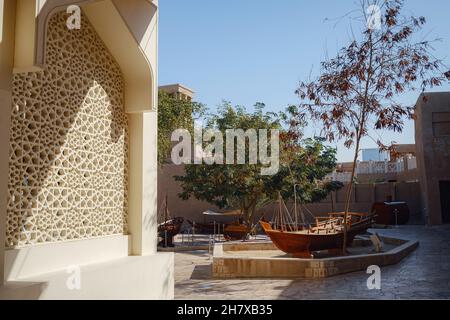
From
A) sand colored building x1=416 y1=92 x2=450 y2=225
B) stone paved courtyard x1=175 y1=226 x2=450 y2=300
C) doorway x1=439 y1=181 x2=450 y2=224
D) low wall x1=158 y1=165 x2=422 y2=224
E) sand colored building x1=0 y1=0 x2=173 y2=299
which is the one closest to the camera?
sand colored building x1=0 y1=0 x2=173 y2=299

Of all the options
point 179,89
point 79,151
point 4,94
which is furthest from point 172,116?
point 4,94

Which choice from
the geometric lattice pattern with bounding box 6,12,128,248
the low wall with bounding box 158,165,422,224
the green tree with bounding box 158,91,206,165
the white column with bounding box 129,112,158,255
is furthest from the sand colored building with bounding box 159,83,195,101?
the geometric lattice pattern with bounding box 6,12,128,248

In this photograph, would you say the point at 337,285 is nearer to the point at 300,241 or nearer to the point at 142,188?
the point at 300,241

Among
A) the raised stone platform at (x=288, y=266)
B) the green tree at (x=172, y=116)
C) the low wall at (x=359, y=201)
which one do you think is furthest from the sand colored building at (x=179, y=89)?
the raised stone platform at (x=288, y=266)

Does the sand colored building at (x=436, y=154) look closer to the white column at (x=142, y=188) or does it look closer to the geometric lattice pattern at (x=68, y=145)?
the white column at (x=142, y=188)

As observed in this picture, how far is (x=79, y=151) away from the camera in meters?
4.97

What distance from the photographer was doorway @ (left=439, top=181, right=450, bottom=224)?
17.2m

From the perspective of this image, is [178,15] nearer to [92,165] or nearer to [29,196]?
[92,165]

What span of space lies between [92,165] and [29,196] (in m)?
1.02

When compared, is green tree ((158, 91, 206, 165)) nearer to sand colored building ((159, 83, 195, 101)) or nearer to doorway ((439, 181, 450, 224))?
sand colored building ((159, 83, 195, 101))

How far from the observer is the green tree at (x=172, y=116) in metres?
15.9

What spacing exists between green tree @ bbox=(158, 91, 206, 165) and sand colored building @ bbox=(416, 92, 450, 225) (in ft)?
28.9

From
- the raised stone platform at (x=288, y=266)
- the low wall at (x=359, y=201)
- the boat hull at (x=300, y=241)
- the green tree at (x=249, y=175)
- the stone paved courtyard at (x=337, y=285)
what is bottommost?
the stone paved courtyard at (x=337, y=285)

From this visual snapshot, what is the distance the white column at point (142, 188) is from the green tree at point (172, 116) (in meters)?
9.82
